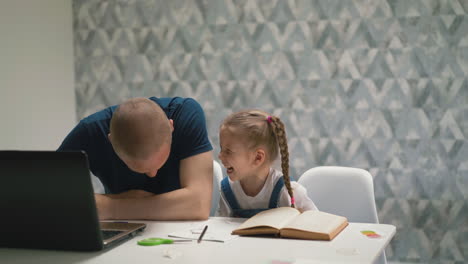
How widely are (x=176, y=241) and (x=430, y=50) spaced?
7.98 ft

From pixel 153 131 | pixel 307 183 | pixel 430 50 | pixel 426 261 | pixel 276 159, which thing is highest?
pixel 430 50

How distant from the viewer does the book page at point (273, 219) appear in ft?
4.90

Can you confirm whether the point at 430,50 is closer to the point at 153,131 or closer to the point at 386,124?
the point at 386,124

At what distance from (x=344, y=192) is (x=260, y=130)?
528 millimetres

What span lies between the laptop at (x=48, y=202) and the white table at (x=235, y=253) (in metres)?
0.03

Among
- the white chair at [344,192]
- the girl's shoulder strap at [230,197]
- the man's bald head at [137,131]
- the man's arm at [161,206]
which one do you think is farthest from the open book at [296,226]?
the white chair at [344,192]

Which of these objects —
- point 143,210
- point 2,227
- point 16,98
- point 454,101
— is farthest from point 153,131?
point 454,101

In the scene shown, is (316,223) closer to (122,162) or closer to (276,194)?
(276,194)

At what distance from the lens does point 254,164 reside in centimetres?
200

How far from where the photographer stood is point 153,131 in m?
1.57

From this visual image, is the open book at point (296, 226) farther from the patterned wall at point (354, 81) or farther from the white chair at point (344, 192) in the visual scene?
the patterned wall at point (354, 81)

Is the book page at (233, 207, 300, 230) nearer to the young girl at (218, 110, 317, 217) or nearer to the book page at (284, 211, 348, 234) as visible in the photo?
the book page at (284, 211, 348, 234)

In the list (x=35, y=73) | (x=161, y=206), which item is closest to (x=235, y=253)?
(x=161, y=206)

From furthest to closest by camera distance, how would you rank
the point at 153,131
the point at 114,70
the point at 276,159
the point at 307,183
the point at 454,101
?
Answer: the point at 114,70 → the point at 454,101 → the point at 307,183 → the point at 276,159 → the point at 153,131
